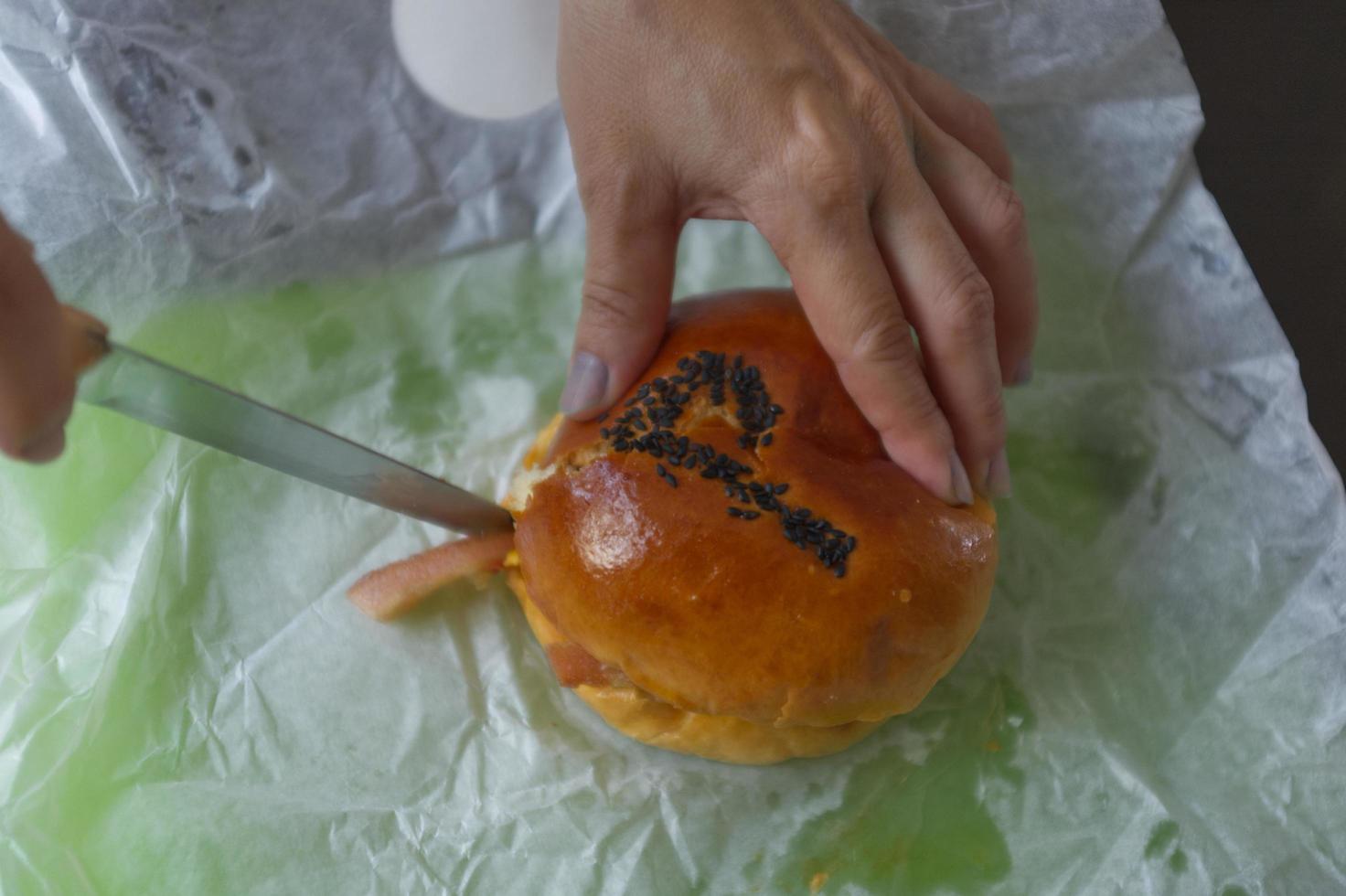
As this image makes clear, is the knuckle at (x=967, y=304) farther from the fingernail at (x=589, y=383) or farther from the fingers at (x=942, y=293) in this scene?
the fingernail at (x=589, y=383)

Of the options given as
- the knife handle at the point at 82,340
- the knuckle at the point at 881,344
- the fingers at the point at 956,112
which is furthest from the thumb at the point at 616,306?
the knife handle at the point at 82,340

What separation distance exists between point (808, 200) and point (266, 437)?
2.54 ft

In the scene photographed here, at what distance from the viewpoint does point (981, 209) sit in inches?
61.1

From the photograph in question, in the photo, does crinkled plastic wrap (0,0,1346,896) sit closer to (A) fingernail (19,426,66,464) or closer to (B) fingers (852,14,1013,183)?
(B) fingers (852,14,1013,183)

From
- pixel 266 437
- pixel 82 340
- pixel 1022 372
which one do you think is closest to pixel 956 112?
pixel 1022 372

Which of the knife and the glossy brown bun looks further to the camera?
the glossy brown bun

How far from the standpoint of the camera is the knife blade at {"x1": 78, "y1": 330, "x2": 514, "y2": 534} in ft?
3.75

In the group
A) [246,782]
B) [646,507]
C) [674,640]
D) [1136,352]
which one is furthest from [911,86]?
[246,782]

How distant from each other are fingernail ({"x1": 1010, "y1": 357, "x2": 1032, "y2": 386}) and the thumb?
0.64 metres

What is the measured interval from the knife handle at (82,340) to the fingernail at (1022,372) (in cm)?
134

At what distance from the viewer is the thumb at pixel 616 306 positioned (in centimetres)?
146

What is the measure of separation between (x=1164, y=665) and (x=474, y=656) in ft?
3.66

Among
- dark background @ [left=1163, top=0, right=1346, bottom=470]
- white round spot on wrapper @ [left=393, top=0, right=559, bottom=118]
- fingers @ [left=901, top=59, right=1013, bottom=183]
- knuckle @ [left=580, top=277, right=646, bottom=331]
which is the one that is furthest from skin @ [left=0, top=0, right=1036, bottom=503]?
dark background @ [left=1163, top=0, right=1346, bottom=470]

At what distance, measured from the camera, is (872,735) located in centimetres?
165
